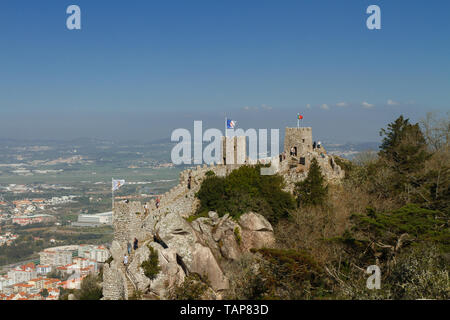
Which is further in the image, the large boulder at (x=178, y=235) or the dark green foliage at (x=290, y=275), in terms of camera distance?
the large boulder at (x=178, y=235)

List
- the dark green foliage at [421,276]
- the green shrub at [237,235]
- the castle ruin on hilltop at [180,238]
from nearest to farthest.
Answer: the dark green foliage at [421,276], the castle ruin on hilltop at [180,238], the green shrub at [237,235]

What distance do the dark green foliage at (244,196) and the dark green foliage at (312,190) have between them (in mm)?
759

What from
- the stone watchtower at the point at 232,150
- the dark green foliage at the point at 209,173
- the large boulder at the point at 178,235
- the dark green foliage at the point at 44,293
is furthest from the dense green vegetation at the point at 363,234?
the dark green foliage at the point at 44,293

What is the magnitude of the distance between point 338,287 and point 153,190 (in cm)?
Result: 4296

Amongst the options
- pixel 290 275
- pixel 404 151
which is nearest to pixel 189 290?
pixel 290 275

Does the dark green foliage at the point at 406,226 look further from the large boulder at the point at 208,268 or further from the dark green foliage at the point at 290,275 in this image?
the large boulder at the point at 208,268

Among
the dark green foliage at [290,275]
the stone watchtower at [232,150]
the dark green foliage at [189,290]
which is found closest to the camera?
the dark green foliage at [290,275]

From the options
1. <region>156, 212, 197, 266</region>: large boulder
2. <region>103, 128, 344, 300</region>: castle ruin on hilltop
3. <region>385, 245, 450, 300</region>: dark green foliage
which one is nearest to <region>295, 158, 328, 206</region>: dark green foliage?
<region>103, 128, 344, 300</region>: castle ruin on hilltop

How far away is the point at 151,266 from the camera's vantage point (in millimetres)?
20156

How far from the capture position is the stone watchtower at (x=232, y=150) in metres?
29.3

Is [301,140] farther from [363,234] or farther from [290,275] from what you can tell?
[290,275]

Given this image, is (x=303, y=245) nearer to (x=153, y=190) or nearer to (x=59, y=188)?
(x=153, y=190)

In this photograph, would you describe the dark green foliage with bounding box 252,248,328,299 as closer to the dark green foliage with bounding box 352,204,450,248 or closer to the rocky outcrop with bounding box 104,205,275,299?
the dark green foliage with bounding box 352,204,450,248
